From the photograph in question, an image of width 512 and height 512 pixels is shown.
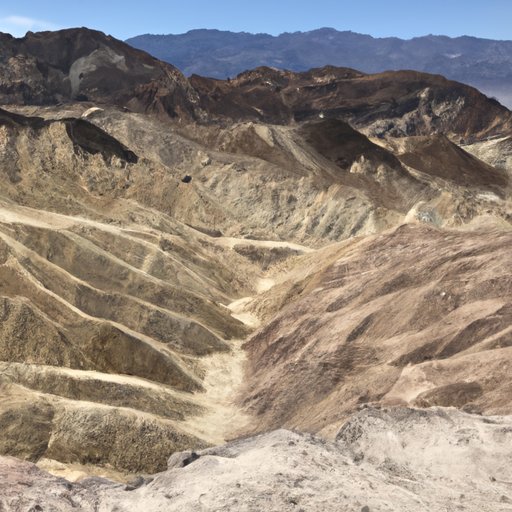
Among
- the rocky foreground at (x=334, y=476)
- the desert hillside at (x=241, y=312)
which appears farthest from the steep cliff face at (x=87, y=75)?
the rocky foreground at (x=334, y=476)

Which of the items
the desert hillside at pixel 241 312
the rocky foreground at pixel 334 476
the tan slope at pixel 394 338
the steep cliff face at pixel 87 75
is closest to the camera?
the rocky foreground at pixel 334 476

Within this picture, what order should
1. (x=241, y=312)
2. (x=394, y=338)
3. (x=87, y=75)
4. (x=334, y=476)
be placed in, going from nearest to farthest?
(x=334, y=476)
(x=394, y=338)
(x=241, y=312)
(x=87, y=75)

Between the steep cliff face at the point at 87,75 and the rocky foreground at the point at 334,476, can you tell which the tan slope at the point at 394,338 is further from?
the steep cliff face at the point at 87,75

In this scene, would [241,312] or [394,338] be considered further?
[241,312]

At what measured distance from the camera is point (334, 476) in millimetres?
16859

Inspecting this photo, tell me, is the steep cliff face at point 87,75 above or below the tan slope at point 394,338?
above

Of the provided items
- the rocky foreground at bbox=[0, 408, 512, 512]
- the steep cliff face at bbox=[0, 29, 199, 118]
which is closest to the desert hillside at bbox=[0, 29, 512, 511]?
the rocky foreground at bbox=[0, 408, 512, 512]

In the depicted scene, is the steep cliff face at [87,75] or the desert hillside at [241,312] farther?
the steep cliff face at [87,75]

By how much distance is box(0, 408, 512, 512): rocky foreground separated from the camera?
15992mm

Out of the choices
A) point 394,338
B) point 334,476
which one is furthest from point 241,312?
point 334,476

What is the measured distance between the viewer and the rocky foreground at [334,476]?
16.0 m

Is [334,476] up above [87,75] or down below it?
below

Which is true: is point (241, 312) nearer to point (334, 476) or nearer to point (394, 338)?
point (394, 338)

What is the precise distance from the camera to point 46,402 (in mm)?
24422
